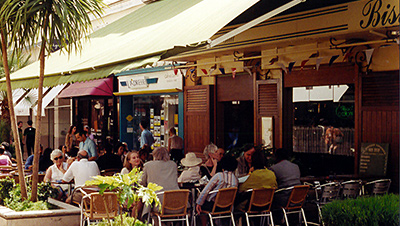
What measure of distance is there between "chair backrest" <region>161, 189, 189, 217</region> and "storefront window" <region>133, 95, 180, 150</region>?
9895 millimetres

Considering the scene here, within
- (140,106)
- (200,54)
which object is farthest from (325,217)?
(140,106)

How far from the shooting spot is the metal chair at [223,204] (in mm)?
7934

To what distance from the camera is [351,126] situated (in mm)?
11828

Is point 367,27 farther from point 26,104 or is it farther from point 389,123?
point 26,104

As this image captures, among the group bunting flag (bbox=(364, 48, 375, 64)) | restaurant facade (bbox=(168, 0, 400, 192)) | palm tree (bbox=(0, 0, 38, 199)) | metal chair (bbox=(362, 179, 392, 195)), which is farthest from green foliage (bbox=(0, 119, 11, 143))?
metal chair (bbox=(362, 179, 392, 195))

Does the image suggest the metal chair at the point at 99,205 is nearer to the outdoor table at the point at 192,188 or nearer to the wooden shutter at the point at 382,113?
the outdoor table at the point at 192,188

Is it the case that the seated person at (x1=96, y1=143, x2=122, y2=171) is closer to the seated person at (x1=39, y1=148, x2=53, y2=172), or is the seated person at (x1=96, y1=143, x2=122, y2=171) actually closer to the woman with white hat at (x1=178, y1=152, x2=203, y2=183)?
the seated person at (x1=39, y1=148, x2=53, y2=172)

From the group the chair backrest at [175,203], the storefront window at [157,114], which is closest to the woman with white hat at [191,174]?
the chair backrest at [175,203]

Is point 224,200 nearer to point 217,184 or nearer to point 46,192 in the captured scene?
point 217,184

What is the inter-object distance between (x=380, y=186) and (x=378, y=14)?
3.06 m

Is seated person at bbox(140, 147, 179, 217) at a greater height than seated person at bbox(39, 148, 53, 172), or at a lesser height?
greater

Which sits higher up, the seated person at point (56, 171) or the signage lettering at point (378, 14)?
the signage lettering at point (378, 14)

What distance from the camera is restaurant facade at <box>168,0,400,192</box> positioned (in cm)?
1064

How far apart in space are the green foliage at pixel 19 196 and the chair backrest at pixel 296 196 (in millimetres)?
3702
